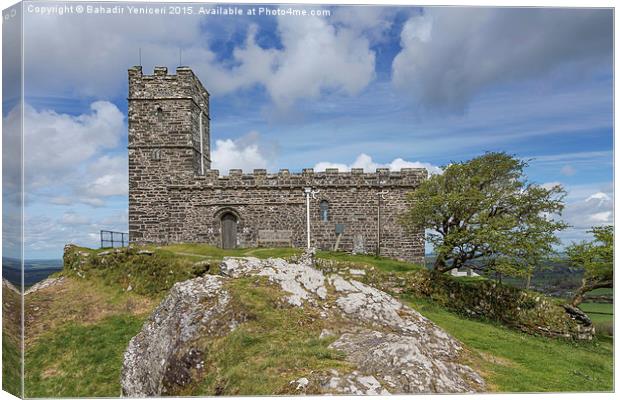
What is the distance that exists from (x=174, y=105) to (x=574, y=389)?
2211 cm

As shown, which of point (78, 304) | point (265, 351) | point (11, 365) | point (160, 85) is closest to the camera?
point (265, 351)

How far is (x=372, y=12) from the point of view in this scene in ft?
30.5

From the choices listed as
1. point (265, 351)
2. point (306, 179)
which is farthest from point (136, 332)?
point (306, 179)

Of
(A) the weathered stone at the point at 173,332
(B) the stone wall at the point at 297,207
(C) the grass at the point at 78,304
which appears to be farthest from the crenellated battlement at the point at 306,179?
(A) the weathered stone at the point at 173,332

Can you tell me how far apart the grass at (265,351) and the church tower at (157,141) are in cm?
1574

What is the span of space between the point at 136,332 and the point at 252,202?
1096 centimetres

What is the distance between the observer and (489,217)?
15.9 meters

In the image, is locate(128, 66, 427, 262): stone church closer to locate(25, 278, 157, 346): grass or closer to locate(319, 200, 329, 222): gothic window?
locate(319, 200, 329, 222): gothic window

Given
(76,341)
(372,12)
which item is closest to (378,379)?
(372,12)

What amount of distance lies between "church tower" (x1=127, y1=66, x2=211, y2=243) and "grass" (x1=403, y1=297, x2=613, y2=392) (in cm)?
1596

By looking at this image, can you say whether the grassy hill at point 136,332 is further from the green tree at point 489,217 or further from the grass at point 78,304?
the green tree at point 489,217

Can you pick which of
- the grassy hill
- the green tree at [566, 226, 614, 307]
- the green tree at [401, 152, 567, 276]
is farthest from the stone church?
the green tree at [566, 226, 614, 307]

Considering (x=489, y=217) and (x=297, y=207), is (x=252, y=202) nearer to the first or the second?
(x=297, y=207)

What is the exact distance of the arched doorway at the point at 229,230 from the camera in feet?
75.7
